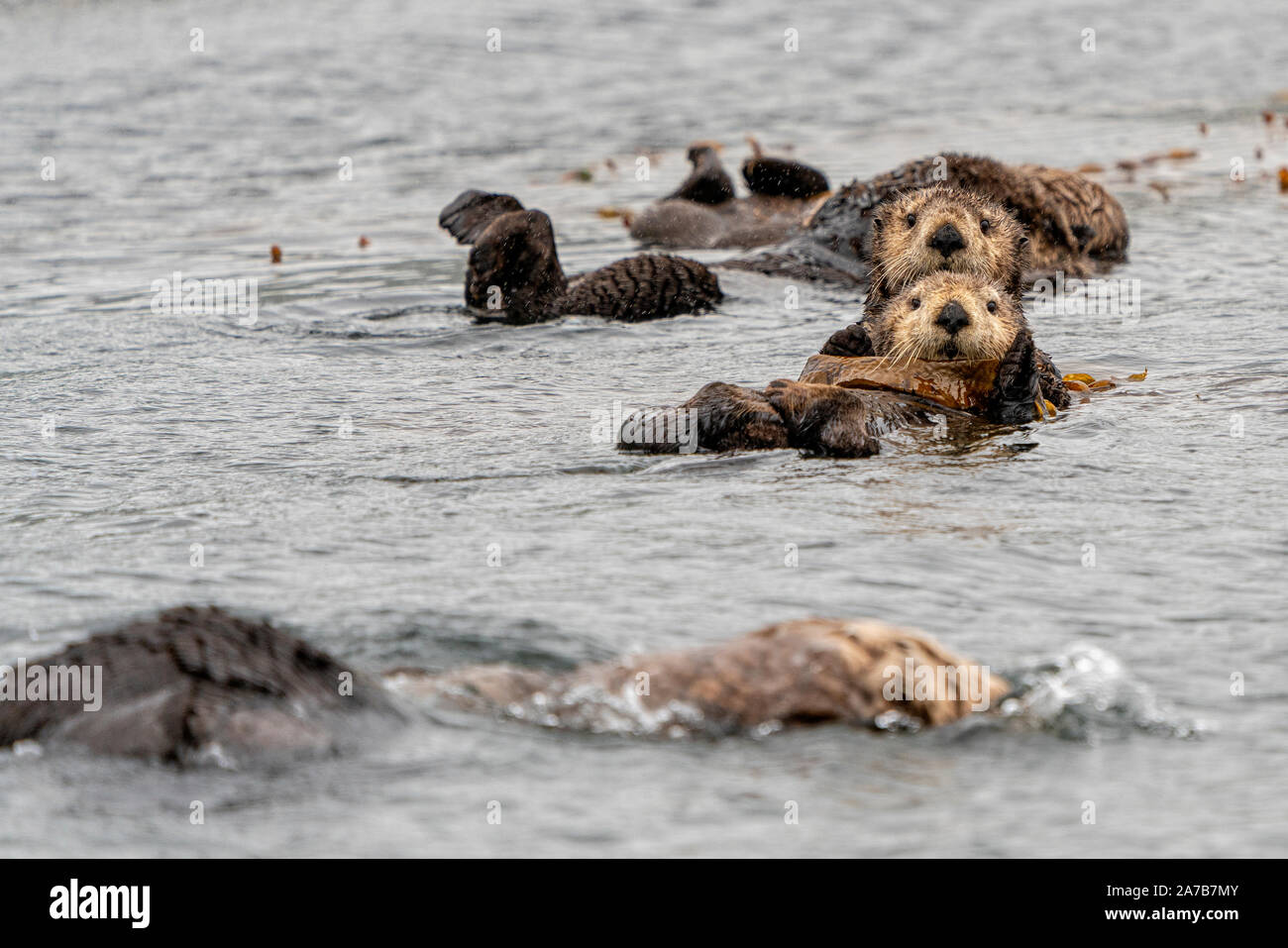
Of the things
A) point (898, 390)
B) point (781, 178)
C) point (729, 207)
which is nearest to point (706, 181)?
point (729, 207)

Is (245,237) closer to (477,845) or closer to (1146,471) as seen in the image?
(1146,471)

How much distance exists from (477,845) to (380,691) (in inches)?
20.4

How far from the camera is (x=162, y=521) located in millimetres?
4461

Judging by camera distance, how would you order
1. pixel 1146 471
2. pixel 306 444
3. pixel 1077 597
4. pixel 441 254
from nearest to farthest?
1. pixel 1077 597
2. pixel 1146 471
3. pixel 306 444
4. pixel 441 254

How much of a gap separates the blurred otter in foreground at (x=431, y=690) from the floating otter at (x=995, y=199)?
18.0 ft

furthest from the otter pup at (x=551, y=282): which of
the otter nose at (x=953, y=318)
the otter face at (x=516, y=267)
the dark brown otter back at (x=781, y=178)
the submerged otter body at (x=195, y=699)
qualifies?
the submerged otter body at (x=195, y=699)

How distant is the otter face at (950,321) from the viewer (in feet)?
17.5

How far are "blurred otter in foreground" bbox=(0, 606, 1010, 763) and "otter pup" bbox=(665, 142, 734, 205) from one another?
23.1ft

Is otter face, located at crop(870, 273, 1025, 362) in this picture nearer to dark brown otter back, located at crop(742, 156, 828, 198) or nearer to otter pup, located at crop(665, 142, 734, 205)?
dark brown otter back, located at crop(742, 156, 828, 198)

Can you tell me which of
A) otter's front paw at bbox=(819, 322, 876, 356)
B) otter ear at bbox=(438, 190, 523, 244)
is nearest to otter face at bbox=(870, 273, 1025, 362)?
otter's front paw at bbox=(819, 322, 876, 356)

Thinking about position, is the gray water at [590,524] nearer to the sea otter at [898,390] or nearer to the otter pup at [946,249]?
the sea otter at [898,390]

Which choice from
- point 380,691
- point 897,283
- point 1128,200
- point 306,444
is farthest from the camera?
point 1128,200
